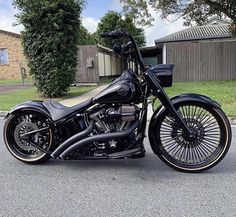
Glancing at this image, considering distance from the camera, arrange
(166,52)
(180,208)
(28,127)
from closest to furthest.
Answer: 1. (180,208)
2. (28,127)
3. (166,52)

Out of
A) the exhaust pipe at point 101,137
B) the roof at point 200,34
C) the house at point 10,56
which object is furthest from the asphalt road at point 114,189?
the house at point 10,56

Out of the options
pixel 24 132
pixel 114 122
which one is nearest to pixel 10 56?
pixel 24 132

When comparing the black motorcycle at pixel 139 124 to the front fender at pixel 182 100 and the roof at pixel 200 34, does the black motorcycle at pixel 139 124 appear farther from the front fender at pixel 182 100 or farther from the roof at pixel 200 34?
the roof at pixel 200 34

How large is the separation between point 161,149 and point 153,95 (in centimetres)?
67

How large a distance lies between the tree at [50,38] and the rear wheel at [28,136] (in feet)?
24.8

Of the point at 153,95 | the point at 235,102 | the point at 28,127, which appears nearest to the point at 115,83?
the point at 153,95

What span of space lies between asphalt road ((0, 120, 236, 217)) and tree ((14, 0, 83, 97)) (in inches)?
301

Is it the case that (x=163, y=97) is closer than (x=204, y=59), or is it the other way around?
(x=163, y=97)

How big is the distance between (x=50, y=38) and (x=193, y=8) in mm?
10332

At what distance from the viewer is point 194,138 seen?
3.85 meters

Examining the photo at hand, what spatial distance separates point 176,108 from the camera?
3.78 metres

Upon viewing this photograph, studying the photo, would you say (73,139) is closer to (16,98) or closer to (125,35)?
(125,35)

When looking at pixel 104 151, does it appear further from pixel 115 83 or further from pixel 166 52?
pixel 166 52

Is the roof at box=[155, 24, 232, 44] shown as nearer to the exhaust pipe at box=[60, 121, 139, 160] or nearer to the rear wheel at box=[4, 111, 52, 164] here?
the rear wheel at box=[4, 111, 52, 164]
